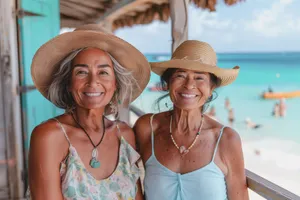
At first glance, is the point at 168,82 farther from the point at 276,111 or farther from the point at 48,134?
the point at 276,111

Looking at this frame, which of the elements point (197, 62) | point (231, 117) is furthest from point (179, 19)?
point (231, 117)

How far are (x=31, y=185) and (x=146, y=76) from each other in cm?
78

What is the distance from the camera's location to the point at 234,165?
4.86ft

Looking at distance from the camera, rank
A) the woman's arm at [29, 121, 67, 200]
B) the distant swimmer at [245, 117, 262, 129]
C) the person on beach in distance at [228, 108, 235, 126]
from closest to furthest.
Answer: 1. the woman's arm at [29, 121, 67, 200]
2. the distant swimmer at [245, 117, 262, 129]
3. the person on beach in distance at [228, 108, 235, 126]

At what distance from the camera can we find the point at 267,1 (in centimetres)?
3027

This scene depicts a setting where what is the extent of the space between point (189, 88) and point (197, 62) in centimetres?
12

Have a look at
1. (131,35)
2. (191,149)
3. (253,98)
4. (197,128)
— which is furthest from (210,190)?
(131,35)

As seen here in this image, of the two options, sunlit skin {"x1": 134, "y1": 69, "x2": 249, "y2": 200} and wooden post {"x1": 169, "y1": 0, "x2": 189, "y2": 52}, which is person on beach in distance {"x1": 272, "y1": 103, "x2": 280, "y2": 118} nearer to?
wooden post {"x1": 169, "y1": 0, "x2": 189, "y2": 52}

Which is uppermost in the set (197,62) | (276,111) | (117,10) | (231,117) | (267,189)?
(117,10)

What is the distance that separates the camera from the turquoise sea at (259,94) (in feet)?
56.3

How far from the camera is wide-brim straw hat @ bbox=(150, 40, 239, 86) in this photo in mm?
1495

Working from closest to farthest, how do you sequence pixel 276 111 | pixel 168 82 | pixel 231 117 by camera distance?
1. pixel 168 82
2. pixel 231 117
3. pixel 276 111

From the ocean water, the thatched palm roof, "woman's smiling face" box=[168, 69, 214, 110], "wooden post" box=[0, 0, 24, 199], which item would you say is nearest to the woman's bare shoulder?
"woman's smiling face" box=[168, 69, 214, 110]

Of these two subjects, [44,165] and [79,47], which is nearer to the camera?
[44,165]
